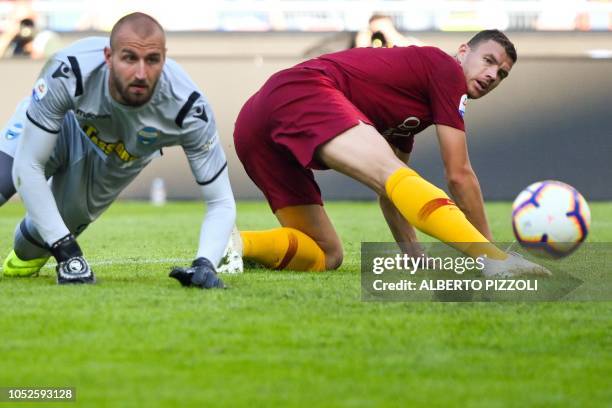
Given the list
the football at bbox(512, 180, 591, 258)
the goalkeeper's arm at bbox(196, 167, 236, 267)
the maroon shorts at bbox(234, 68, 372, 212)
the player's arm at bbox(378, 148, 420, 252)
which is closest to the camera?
the goalkeeper's arm at bbox(196, 167, 236, 267)

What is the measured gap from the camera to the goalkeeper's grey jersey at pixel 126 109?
4805 millimetres

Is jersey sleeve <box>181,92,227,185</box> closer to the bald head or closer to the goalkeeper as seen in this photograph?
the goalkeeper

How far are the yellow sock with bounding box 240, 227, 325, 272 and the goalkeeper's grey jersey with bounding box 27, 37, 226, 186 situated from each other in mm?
1039

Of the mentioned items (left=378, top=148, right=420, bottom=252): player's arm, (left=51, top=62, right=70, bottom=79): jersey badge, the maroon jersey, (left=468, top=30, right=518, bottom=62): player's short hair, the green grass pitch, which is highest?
(left=468, top=30, right=518, bottom=62): player's short hair

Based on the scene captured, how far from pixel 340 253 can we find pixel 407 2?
46.0 feet

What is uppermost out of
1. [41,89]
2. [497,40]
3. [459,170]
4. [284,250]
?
[497,40]

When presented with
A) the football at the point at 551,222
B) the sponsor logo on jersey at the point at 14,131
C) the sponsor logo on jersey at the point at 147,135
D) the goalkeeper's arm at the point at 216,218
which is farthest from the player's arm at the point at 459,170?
the sponsor logo on jersey at the point at 14,131

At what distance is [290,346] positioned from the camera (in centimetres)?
365

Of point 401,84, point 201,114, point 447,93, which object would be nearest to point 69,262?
point 201,114

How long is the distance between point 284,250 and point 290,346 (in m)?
2.34

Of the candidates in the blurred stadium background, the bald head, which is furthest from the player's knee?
the blurred stadium background

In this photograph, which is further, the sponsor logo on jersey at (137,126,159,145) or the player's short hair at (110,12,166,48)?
the sponsor logo on jersey at (137,126,159,145)

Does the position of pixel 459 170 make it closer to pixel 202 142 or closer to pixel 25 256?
pixel 202 142

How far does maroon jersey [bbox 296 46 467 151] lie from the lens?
562 centimetres
